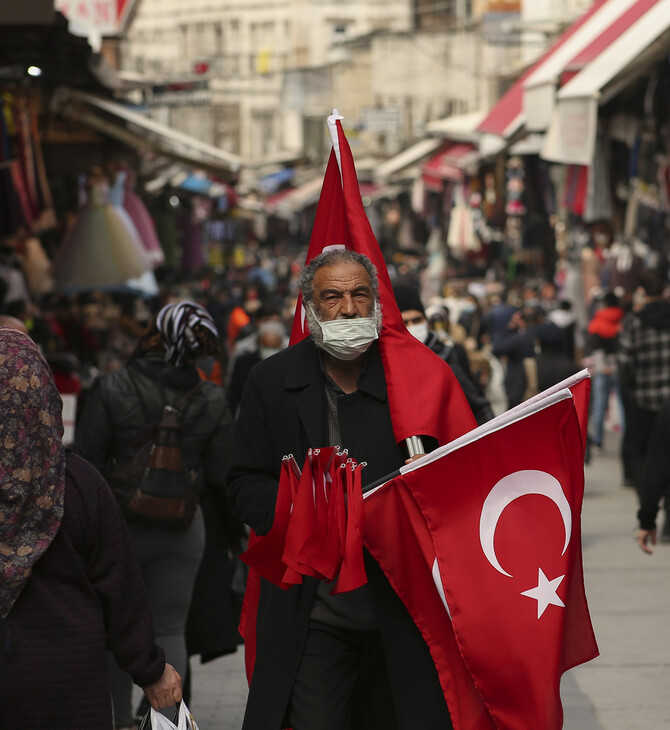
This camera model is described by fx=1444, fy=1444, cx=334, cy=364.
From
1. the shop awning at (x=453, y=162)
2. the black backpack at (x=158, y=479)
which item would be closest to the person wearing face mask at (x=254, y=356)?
the black backpack at (x=158, y=479)

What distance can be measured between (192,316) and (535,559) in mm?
2253

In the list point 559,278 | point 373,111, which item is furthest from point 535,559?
point 373,111

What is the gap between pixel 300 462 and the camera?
4.10 meters

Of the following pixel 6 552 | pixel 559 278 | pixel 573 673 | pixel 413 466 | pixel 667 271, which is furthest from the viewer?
pixel 559 278

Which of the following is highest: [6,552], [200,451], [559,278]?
[6,552]

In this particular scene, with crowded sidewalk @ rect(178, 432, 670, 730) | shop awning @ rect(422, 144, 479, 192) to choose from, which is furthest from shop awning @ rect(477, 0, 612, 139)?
crowded sidewalk @ rect(178, 432, 670, 730)

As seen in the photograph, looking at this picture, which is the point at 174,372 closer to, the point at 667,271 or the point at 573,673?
the point at 573,673

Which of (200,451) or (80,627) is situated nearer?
(80,627)

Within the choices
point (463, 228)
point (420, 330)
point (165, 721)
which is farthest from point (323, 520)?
point (463, 228)

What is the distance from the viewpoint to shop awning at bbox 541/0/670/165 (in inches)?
460

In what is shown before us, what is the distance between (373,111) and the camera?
40688 millimetres

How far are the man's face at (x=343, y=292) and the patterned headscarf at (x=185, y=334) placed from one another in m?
1.57

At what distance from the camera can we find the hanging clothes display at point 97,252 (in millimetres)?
13859

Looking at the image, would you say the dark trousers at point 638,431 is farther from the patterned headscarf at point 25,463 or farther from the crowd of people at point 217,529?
the patterned headscarf at point 25,463
